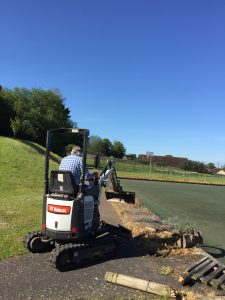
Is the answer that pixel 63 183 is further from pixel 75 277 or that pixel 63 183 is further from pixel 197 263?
pixel 197 263

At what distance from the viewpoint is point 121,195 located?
13.4m

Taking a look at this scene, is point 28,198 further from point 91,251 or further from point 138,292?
point 138,292

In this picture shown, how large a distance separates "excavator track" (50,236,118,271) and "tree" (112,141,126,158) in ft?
393

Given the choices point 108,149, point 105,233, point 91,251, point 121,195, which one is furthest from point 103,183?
point 108,149

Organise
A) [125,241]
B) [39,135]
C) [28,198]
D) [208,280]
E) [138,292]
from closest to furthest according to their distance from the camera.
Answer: [138,292] → [208,280] → [125,241] → [28,198] → [39,135]

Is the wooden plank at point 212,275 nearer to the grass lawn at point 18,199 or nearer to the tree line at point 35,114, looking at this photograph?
the grass lawn at point 18,199

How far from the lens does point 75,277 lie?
21.2 ft

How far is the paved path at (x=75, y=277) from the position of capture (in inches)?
227

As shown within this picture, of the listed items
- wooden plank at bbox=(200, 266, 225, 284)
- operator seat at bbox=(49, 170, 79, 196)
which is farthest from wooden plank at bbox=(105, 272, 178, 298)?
operator seat at bbox=(49, 170, 79, 196)

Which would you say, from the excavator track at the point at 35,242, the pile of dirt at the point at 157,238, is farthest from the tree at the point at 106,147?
the excavator track at the point at 35,242

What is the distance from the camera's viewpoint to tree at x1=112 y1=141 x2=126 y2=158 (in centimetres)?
12862

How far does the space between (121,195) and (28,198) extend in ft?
13.5

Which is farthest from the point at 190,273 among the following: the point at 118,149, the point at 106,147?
the point at 118,149

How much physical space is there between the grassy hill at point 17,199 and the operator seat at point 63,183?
1539mm
